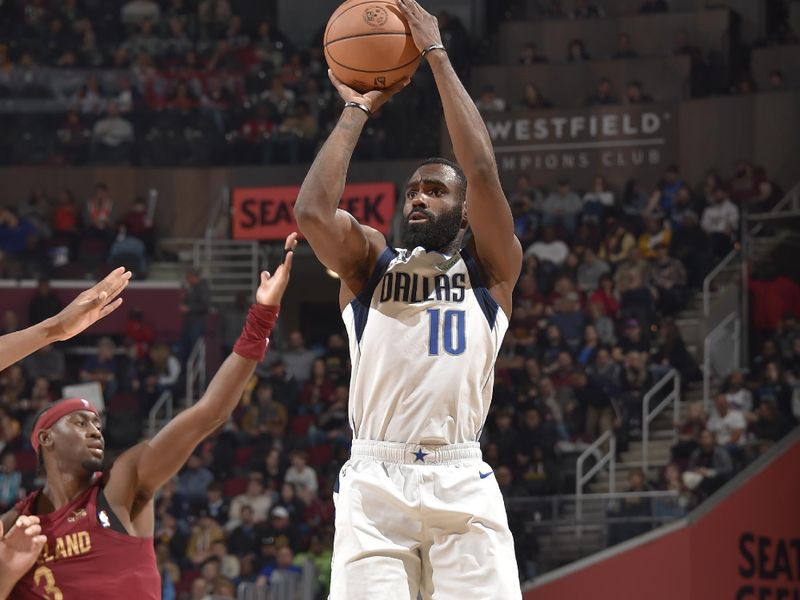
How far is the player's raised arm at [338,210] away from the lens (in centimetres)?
449

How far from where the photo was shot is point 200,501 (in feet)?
47.8

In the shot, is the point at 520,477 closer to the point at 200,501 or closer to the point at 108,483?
the point at 200,501

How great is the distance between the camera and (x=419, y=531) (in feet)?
14.8

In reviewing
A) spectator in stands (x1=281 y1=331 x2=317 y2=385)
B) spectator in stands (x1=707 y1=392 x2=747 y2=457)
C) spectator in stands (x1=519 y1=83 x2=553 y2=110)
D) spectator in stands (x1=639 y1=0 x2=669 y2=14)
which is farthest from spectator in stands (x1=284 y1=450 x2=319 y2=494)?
spectator in stands (x1=639 y1=0 x2=669 y2=14)

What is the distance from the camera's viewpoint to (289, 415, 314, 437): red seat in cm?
1530

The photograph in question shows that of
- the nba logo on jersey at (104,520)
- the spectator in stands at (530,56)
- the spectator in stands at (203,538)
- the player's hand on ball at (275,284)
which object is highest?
the spectator in stands at (530,56)

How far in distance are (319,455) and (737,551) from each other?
467 cm

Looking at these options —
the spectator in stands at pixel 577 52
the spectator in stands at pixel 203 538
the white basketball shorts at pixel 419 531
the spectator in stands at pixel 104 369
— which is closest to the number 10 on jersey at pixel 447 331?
the white basketball shorts at pixel 419 531

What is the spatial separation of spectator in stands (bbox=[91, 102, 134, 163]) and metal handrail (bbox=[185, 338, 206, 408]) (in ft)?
11.9

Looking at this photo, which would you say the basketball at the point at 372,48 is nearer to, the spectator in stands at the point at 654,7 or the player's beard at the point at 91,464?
the player's beard at the point at 91,464

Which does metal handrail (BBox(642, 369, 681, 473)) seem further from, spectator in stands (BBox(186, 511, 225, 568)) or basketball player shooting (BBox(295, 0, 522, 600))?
basketball player shooting (BBox(295, 0, 522, 600))

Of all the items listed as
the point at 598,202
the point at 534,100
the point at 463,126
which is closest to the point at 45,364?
the point at 598,202

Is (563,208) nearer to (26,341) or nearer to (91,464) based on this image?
(91,464)

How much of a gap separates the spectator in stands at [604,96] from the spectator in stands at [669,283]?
9.84 feet
